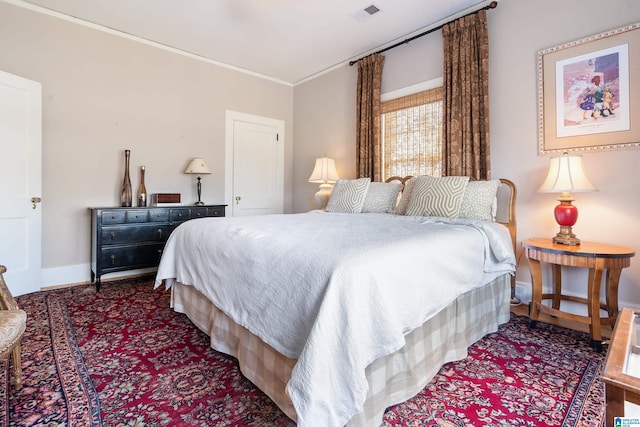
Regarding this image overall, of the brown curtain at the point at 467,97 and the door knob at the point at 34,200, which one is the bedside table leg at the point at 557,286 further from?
the door knob at the point at 34,200

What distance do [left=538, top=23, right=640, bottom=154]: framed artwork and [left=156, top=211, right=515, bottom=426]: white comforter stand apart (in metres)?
1.22

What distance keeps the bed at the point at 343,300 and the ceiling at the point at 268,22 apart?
2136mm

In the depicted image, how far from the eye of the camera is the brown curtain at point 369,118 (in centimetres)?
394

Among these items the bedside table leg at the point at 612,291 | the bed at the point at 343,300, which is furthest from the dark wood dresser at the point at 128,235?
the bedside table leg at the point at 612,291

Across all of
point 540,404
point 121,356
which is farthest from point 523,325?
point 121,356

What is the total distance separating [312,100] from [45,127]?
335cm

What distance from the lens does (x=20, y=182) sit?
2.97 m

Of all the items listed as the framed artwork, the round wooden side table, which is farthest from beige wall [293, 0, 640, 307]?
the round wooden side table

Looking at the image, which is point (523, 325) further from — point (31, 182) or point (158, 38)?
point (158, 38)

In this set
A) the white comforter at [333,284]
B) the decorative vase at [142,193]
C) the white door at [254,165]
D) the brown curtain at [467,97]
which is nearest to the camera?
the white comforter at [333,284]

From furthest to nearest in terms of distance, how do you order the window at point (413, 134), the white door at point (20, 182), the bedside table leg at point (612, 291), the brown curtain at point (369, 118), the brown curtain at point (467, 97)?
the brown curtain at point (369, 118) < the window at point (413, 134) < the brown curtain at point (467, 97) < the white door at point (20, 182) < the bedside table leg at point (612, 291)

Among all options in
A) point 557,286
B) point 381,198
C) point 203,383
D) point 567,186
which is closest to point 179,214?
point 381,198

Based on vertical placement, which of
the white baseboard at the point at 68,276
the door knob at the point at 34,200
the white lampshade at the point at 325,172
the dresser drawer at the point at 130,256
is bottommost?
the white baseboard at the point at 68,276

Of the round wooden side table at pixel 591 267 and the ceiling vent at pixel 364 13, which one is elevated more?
the ceiling vent at pixel 364 13
